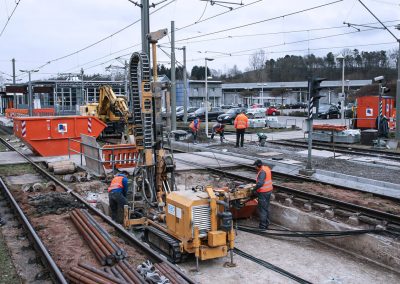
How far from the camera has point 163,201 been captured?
11117mm

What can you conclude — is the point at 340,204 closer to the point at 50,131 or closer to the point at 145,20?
the point at 145,20

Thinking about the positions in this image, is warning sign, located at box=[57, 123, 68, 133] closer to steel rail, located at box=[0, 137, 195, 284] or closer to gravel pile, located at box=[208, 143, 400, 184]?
steel rail, located at box=[0, 137, 195, 284]

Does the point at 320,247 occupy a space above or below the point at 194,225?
below

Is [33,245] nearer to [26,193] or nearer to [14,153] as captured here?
[26,193]

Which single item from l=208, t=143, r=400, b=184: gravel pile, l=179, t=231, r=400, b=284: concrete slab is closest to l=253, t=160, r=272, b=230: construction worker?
l=179, t=231, r=400, b=284: concrete slab

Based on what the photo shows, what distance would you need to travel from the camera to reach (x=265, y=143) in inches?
1002

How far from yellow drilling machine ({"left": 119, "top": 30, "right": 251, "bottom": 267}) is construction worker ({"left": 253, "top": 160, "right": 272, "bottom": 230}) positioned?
29 cm

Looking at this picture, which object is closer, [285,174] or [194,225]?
[194,225]

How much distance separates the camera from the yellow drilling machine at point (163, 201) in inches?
316

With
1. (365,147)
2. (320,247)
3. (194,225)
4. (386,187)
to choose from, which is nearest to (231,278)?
(194,225)

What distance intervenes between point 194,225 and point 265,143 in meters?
18.0

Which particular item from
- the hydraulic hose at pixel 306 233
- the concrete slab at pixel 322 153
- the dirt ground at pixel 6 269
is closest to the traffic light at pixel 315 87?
the hydraulic hose at pixel 306 233

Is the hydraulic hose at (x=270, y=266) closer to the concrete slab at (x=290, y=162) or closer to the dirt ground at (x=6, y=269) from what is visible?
the dirt ground at (x=6, y=269)

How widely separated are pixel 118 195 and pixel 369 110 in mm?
23762
